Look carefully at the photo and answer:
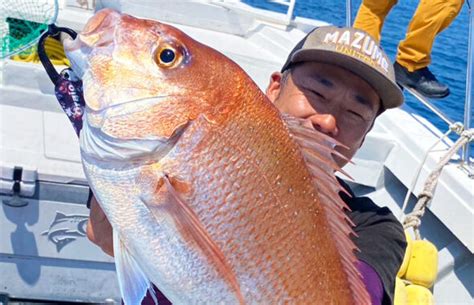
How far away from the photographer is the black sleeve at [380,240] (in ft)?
5.90

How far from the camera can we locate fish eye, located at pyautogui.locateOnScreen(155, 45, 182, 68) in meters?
1.24

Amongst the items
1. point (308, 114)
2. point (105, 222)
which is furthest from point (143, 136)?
point (308, 114)

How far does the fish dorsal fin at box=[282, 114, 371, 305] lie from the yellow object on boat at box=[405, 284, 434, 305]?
64.3 inches

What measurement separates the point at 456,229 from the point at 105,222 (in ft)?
6.43

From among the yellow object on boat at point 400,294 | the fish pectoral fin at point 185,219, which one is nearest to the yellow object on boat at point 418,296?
the yellow object on boat at point 400,294

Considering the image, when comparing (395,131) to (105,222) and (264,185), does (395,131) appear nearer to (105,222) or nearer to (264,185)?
(105,222)

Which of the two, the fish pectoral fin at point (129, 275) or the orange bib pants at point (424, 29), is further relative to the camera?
the orange bib pants at point (424, 29)

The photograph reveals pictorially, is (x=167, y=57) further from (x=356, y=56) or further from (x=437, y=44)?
(x=437, y=44)

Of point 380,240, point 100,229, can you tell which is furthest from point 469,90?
point 100,229

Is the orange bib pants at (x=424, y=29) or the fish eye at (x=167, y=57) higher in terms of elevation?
the fish eye at (x=167, y=57)

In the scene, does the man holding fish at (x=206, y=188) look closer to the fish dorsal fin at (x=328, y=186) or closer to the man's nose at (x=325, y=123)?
the fish dorsal fin at (x=328, y=186)

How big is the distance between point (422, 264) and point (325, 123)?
4.35 feet

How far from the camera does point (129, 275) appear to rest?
1.25 metres

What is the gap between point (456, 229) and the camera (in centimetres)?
315
